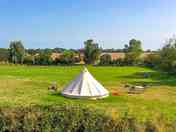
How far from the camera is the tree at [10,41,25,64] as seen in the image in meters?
78.1

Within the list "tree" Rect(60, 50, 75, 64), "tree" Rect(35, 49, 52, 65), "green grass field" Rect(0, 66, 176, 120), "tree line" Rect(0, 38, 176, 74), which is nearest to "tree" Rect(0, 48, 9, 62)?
"tree line" Rect(0, 38, 176, 74)

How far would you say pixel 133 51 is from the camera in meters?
77.4

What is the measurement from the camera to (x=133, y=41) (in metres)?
81.9

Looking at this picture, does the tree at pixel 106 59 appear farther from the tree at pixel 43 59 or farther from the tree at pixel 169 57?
the tree at pixel 169 57

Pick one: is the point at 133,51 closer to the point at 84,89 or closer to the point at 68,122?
the point at 84,89

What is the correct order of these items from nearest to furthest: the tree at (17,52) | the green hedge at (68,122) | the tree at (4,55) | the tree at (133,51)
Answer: the green hedge at (68,122) → the tree at (133,51) → the tree at (17,52) → the tree at (4,55)

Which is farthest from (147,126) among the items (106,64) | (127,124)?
(106,64)

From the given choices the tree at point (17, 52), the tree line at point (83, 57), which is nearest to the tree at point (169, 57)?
the tree line at point (83, 57)

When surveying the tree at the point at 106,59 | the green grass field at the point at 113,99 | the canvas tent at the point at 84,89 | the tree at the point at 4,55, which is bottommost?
the green grass field at the point at 113,99

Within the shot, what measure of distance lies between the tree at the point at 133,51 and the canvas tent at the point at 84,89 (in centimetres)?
5387

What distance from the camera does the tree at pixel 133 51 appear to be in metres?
75.2

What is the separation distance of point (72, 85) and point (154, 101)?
278 inches

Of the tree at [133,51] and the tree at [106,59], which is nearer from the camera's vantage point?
the tree at [133,51]

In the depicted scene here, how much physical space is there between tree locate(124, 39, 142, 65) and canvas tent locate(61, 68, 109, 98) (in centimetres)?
5387
